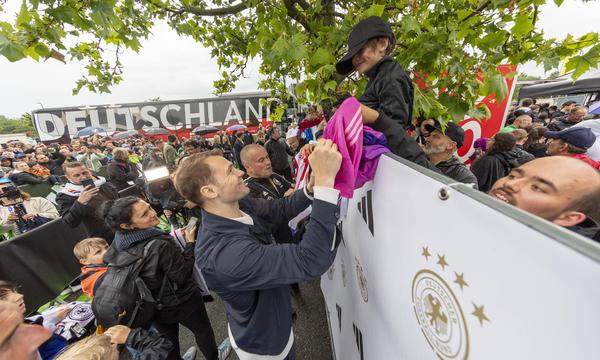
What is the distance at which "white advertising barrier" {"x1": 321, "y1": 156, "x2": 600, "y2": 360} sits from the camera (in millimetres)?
400

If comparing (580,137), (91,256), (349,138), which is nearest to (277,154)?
(91,256)

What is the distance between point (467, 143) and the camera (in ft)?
15.5

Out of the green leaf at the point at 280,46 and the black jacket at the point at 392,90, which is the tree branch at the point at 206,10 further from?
the black jacket at the point at 392,90

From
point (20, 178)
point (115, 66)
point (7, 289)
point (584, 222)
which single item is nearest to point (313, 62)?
point (584, 222)

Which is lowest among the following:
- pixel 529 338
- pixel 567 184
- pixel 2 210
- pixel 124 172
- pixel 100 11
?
pixel 2 210

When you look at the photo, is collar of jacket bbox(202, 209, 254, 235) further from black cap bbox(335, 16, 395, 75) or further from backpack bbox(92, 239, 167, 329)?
black cap bbox(335, 16, 395, 75)

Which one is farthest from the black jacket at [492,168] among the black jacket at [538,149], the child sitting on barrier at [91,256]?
the child sitting on barrier at [91,256]

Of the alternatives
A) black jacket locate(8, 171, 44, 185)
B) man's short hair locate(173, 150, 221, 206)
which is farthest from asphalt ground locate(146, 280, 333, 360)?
black jacket locate(8, 171, 44, 185)

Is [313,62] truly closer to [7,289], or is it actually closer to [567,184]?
[567,184]

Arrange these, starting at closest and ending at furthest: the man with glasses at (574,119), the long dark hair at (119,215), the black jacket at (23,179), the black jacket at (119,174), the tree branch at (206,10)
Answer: the long dark hair at (119,215), the tree branch at (206,10), the black jacket at (119,174), the man with glasses at (574,119), the black jacket at (23,179)

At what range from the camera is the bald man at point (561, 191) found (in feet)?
2.94

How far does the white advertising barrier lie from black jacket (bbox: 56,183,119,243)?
4150 mm

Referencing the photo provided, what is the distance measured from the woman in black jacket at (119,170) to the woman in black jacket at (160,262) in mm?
3922

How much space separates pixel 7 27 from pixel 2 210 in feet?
18.6
